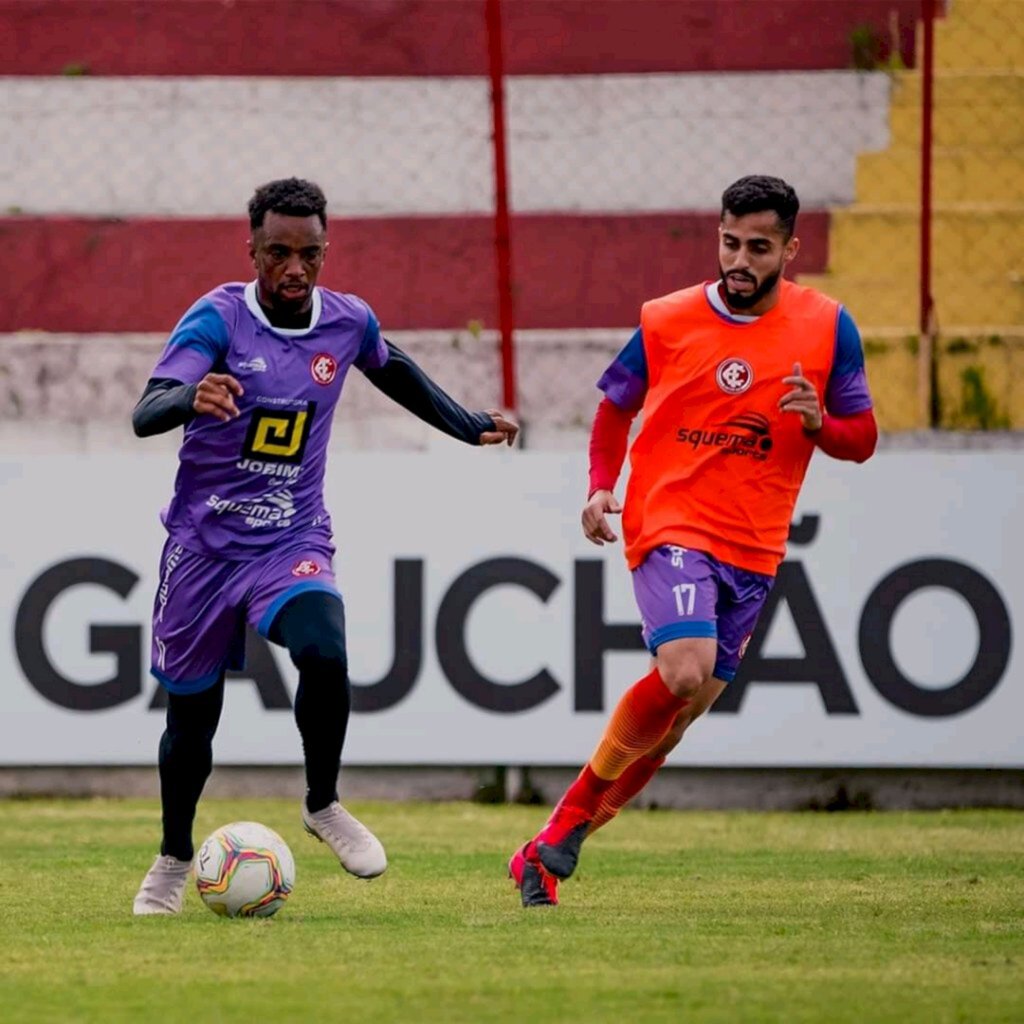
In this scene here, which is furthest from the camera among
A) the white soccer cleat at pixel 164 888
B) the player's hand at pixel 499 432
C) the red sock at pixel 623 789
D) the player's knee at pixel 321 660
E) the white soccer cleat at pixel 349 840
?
the player's hand at pixel 499 432

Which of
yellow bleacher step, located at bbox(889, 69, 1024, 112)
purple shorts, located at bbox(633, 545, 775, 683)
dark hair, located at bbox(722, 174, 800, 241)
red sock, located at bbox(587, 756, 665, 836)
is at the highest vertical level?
yellow bleacher step, located at bbox(889, 69, 1024, 112)

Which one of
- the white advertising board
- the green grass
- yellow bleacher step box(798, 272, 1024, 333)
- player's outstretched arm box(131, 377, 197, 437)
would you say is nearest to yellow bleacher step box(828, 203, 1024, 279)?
yellow bleacher step box(798, 272, 1024, 333)

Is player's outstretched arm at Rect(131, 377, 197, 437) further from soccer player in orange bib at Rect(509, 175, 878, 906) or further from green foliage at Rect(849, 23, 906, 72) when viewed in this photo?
green foliage at Rect(849, 23, 906, 72)

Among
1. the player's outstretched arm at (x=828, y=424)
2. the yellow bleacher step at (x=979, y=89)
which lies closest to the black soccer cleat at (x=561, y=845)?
the player's outstretched arm at (x=828, y=424)

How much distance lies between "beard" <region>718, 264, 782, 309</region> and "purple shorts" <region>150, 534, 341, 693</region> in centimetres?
145

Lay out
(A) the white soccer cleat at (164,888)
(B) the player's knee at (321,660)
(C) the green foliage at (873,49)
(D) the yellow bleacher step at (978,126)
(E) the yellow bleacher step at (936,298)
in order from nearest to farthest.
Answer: (B) the player's knee at (321,660), (A) the white soccer cleat at (164,888), (E) the yellow bleacher step at (936,298), (D) the yellow bleacher step at (978,126), (C) the green foliage at (873,49)

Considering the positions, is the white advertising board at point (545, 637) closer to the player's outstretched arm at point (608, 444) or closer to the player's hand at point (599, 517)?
the player's outstretched arm at point (608, 444)

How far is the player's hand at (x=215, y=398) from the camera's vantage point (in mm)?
5707

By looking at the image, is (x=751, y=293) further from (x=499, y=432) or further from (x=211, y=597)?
(x=211, y=597)

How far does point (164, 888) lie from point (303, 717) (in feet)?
2.18

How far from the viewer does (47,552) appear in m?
10.1

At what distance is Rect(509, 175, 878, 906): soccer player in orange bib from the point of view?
21.0 feet

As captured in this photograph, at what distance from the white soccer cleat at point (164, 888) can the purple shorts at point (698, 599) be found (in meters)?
1.53

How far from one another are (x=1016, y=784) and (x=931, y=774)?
1.37ft
